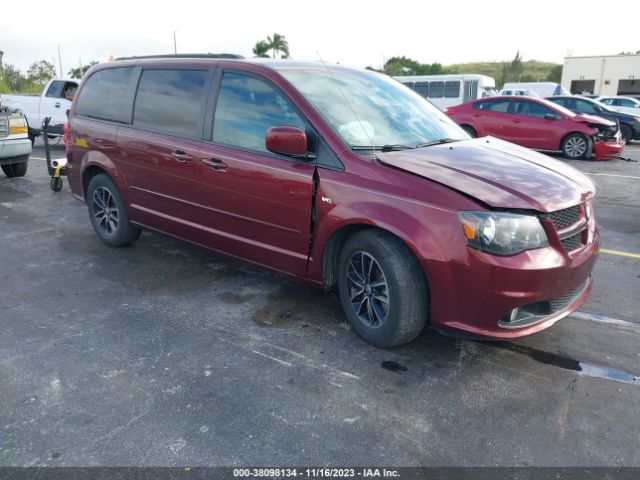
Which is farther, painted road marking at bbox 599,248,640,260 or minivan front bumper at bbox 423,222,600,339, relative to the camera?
painted road marking at bbox 599,248,640,260

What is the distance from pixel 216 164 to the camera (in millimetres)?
3953

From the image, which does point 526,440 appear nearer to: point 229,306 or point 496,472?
point 496,472

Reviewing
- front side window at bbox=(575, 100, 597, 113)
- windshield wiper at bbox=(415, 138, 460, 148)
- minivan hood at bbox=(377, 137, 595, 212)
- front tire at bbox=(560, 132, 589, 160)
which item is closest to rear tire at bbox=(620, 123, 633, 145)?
front side window at bbox=(575, 100, 597, 113)

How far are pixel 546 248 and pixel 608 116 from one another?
14969 millimetres

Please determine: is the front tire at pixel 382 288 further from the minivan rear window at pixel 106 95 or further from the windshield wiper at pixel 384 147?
the minivan rear window at pixel 106 95

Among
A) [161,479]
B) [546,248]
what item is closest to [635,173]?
Answer: [546,248]

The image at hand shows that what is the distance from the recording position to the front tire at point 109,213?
512cm

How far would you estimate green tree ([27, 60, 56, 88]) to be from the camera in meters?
39.3

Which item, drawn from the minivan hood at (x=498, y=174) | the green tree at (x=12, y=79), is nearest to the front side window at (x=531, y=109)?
the minivan hood at (x=498, y=174)

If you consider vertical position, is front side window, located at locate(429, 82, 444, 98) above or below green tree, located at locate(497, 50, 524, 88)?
below

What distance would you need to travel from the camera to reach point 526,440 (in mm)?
2539

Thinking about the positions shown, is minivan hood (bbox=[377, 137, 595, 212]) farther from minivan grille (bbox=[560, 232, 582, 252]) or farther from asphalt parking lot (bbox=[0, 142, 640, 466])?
asphalt parking lot (bbox=[0, 142, 640, 466])

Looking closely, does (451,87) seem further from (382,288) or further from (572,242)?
(382,288)

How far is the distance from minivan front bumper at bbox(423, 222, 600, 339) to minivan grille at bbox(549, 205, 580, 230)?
0.17 metres
